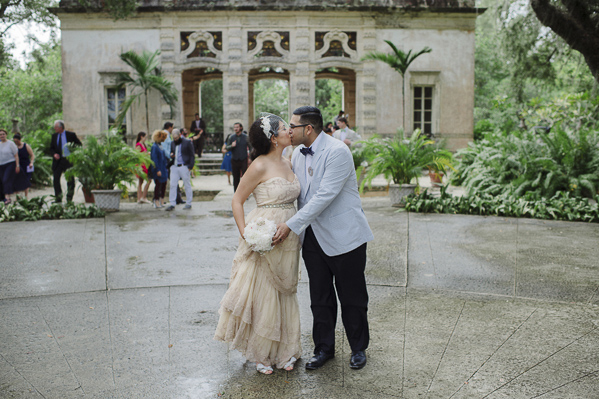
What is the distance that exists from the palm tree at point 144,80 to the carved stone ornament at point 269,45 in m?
3.30

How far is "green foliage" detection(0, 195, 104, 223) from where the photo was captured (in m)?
10.4

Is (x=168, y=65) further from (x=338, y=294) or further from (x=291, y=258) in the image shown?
(x=338, y=294)

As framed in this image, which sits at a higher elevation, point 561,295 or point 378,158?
point 378,158

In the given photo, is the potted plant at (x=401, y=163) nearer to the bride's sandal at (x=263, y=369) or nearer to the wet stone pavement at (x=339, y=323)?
the wet stone pavement at (x=339, y=323)

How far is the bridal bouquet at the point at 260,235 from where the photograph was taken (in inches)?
152

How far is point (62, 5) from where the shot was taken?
20062 mm

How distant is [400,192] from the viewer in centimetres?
1152

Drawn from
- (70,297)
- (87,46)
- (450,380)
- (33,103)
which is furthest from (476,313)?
(33,103)

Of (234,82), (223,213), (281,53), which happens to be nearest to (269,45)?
(281,53)

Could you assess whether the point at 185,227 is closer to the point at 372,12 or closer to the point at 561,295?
the point at 561,295

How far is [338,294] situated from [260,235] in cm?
75

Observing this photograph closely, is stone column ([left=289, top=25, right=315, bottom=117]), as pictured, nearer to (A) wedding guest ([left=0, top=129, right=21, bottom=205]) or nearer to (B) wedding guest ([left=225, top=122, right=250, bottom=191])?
(B) wedding guest ([left=225, top=122, right=250, bottom=191])

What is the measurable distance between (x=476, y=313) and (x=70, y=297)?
13.4ft

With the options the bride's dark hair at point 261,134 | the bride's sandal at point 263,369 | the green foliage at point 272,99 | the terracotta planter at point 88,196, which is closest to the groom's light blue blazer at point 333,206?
the bride's dark hair at point 261,134
